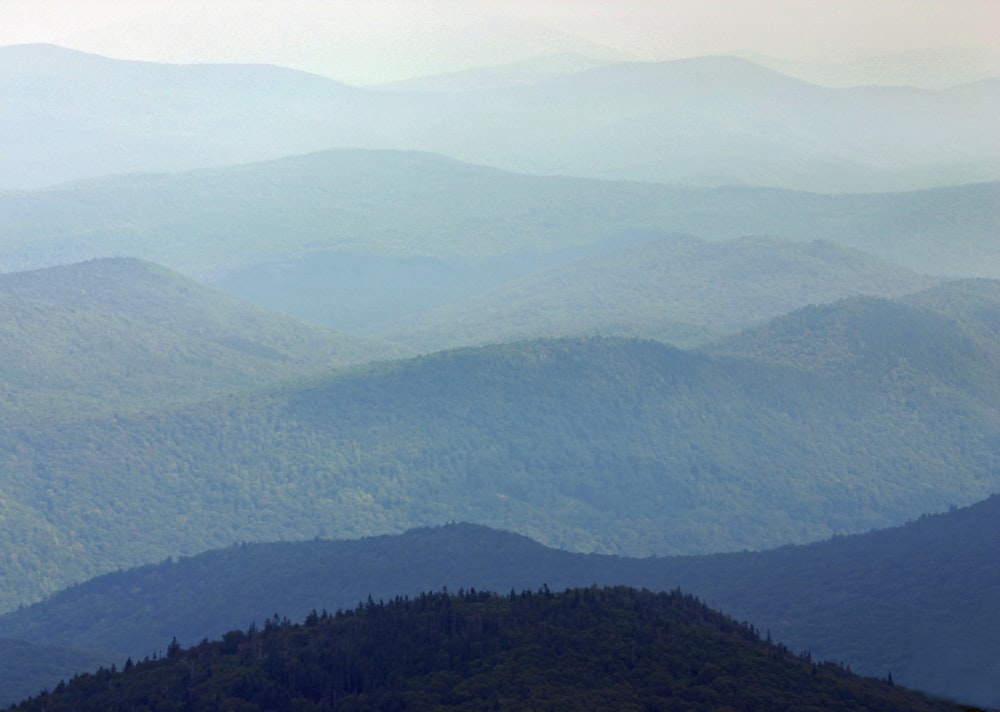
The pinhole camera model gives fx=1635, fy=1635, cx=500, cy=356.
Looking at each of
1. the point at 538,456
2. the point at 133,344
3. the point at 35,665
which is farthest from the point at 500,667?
the point at 133,344

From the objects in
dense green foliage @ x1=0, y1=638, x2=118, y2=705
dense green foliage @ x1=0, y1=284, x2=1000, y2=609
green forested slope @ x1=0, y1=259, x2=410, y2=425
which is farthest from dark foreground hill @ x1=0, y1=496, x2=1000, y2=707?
green forested slope @ x1=0, y1=259, x2=410, y2=425

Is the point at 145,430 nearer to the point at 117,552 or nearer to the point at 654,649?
the point at 117,552

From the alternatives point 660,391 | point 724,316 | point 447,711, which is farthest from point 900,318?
point 447,711

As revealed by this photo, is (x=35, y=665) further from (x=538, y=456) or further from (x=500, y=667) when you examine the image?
(x=538, y=456)

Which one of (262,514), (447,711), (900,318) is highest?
(900,318)

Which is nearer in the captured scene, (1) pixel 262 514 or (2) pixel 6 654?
(2) pixel 6 654

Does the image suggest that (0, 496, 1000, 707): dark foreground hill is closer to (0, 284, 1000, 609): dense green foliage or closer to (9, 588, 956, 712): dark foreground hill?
(9, 588, 956, 712): dark foreground hill

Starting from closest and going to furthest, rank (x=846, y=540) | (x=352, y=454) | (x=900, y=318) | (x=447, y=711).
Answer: (x=447, y=711), (x=846, y=540), (x=352, y=454), (x=900, y=318)
